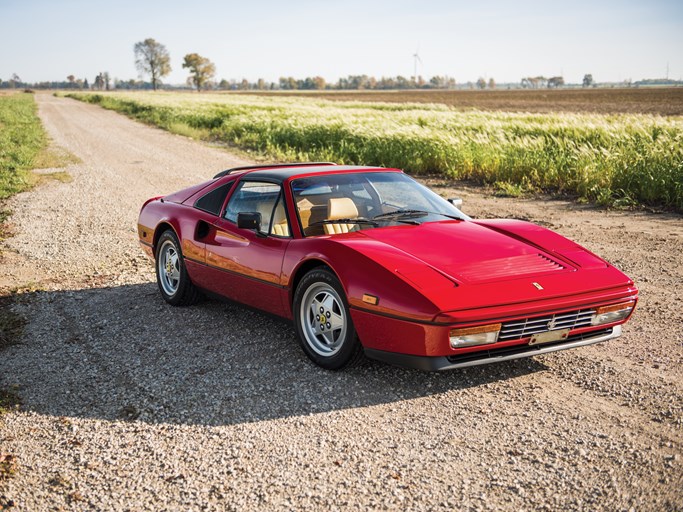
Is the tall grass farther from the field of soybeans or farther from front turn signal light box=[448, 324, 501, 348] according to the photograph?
front turn signal light box=[448, 324, 501, 348]

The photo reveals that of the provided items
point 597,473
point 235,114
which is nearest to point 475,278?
point 597,473

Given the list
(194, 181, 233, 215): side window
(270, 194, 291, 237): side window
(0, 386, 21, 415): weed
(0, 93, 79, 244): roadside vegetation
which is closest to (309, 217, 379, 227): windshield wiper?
(270, 194, 291, 237): side window

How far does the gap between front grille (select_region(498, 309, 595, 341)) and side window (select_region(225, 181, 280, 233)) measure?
2.20 meters

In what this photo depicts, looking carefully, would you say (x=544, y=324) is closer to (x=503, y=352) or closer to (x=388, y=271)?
(x=503, y=352)

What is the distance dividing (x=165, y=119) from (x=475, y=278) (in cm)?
3434

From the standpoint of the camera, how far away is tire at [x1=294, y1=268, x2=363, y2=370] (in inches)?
176

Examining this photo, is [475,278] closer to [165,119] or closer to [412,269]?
[412,269]

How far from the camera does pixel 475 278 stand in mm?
4219

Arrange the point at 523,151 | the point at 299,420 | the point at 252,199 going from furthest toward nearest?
1. the point at 523,151
2. the point at 252,199
3. the point at 299,420

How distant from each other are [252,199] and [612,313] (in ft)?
9.28

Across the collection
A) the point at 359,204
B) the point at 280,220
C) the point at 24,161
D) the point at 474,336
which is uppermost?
the point at 359,204

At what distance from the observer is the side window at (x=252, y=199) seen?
563 cm

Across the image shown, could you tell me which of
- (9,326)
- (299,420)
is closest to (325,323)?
(299,420)

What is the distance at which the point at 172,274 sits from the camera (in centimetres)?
653
